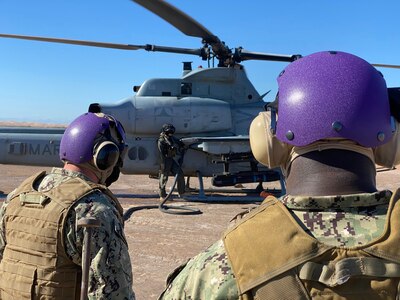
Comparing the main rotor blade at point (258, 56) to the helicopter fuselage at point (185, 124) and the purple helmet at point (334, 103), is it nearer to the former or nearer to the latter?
the helicopter fuselage at point (185, 124)

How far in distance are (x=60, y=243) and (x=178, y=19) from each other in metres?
7.65

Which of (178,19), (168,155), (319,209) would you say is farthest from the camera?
(168,155)

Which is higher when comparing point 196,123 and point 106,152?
point 106,152

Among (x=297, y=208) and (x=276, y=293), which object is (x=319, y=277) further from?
(x=297, y=208)

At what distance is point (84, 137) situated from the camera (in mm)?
2580

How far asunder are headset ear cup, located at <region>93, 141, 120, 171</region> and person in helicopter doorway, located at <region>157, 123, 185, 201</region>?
7.62 metres

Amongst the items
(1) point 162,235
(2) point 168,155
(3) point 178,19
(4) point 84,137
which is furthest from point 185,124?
(4) point 84,137

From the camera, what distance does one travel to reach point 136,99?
34.9ft

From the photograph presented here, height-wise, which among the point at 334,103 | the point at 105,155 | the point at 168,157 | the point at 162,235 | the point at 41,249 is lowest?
the point at 162,235

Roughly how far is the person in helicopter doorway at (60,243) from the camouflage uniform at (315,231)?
30.2 inches

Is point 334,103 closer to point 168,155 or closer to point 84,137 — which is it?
point 84,137

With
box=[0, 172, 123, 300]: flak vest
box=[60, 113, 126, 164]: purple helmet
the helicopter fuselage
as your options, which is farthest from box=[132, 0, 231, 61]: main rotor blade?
box=[0, 172, 123, 300]: flak vest

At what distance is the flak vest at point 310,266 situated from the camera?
1.13m

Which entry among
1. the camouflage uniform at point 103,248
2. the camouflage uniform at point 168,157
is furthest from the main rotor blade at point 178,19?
the camouflage uniform at point 103,248
